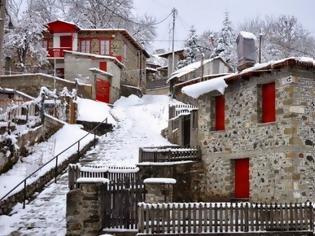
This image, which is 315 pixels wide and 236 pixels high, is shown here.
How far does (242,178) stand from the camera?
2048cm

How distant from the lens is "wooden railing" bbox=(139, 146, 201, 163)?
→ 21.9 metres

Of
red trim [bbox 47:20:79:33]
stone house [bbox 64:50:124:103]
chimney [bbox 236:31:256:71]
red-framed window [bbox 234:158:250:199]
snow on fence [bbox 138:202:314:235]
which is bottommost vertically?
snow on fence [bbox 138:202:314:235]

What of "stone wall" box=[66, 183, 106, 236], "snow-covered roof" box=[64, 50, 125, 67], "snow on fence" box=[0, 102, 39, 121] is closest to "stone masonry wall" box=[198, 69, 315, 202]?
"stone wall" box=[66, 183, 106, 236]

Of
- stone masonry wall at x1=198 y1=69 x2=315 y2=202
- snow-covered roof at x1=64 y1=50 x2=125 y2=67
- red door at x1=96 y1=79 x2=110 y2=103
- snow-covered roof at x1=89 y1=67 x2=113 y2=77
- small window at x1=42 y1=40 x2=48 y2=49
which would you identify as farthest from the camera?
small window at x1=42 y1=40 x2=48 y2=49

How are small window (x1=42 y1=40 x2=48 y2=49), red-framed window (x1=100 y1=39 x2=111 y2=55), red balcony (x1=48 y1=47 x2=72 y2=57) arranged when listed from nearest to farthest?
red balcony (x1=48 y1=47 x2=72 y2=57) < small window (x1=42 y1=40 x2=48 y2=49) < red-framed window (x1=100 y1=39 x2=111 y2=55)

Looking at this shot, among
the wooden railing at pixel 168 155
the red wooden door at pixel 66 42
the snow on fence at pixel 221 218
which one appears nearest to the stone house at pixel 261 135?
the wooden railing at pixel 168 155

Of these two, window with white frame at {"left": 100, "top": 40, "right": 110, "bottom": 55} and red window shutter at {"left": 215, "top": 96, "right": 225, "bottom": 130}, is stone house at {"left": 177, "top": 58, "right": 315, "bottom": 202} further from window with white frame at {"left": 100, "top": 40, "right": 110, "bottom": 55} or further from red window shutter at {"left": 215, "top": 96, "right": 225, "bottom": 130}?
window with white frame at {"left": 100, "top": 40, "right": 110, "bottom": 55}

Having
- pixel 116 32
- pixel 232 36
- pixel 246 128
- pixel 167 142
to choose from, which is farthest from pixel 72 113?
pixel 232 36

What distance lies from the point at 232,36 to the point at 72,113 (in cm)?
3977

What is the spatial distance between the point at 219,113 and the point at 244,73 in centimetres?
313

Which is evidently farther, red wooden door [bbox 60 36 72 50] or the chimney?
red wooden door [bbox 60 36 72 50]

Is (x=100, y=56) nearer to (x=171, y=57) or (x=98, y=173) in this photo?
(x=171, y=57)

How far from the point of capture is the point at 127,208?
16219 mm

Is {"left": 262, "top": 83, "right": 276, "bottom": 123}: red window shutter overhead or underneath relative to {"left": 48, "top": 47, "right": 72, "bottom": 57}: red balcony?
underneath
